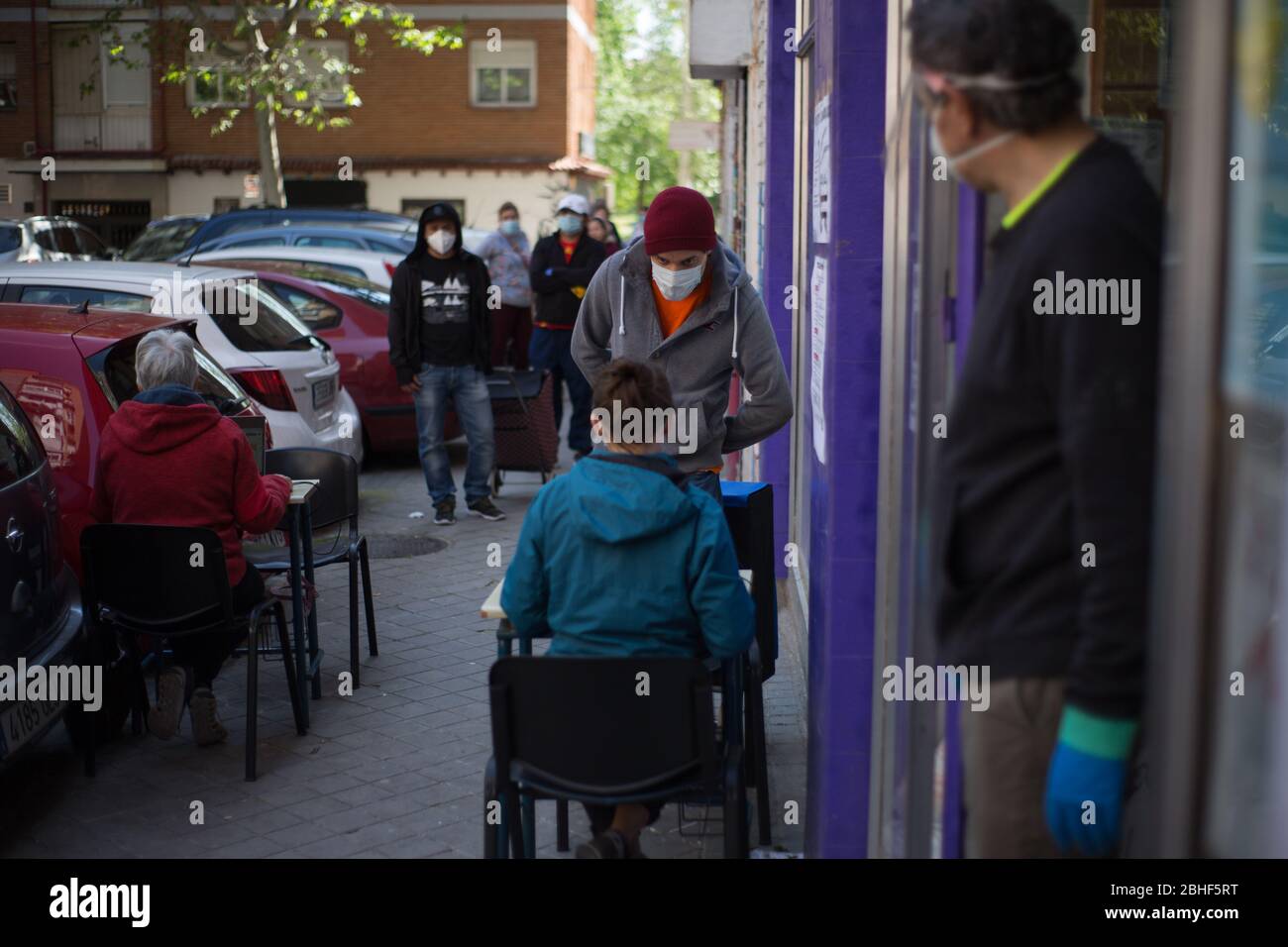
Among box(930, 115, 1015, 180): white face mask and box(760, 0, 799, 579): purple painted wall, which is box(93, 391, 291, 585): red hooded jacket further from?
box(930, 115, 1015, 180): white face mask

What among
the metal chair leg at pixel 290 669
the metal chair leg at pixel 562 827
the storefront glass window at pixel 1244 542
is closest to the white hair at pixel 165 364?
the metal chair leg at pixel 290 669

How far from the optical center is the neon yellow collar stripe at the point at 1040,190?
2.41 m

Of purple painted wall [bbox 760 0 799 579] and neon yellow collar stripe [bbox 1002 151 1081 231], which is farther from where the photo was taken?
purple painted wall [bbox 760 0 799 579]

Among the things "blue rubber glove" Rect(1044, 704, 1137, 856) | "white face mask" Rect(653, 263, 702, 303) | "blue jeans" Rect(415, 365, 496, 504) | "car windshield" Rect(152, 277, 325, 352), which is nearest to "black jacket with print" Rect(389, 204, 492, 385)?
"blue jeans" Rect(415, 365, 496, 504)

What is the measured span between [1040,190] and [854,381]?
164cm

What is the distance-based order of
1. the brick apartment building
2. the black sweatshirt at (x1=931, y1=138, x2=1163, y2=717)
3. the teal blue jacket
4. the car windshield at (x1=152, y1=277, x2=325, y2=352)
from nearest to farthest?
the black sweatshirt at (x1=931, y1=138, x2=1163, y2=717)
the teal blue jacket
the car windshield at (x1=152, y1=277, x2=325, y2=352)
the brick apartment building

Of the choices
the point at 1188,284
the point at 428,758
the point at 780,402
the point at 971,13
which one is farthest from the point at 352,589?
the point at 1188,284

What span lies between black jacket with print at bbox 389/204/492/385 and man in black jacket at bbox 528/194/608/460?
1943 mm

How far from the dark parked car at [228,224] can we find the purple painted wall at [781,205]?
12020 millimetres

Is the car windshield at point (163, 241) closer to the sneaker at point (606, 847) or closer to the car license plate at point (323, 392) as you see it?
the car license plate at point (323, 392)

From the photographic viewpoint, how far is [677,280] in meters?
5.39

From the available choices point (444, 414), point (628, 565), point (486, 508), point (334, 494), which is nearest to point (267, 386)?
point (444, 414)

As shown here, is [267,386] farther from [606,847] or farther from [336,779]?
[606,847]

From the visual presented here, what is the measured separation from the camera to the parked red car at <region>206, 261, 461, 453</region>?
12500mm
